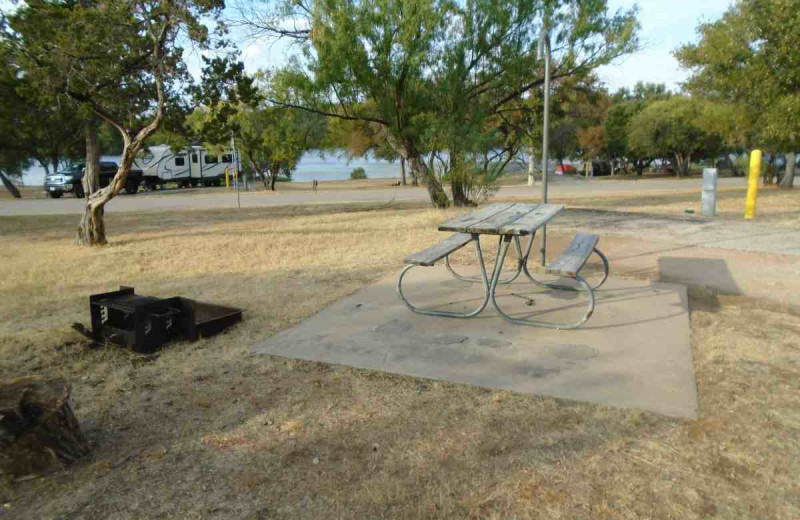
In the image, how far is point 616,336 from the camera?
4340 millimetres

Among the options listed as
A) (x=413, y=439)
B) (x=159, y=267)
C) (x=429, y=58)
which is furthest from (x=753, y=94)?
(x=413, y=439)

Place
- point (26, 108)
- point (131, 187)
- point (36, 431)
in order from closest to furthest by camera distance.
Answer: point (36, 431)
point (26, 108)
point (131, 187)

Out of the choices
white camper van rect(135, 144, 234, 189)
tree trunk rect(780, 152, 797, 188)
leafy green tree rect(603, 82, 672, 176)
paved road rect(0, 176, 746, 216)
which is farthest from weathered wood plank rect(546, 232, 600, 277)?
leafy green tree rect(603, 82, 672, 176)

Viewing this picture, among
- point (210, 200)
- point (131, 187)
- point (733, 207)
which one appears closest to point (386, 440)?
point (733, 207)

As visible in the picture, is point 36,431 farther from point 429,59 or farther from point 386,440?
point 429,59

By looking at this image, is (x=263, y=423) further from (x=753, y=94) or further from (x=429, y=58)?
(x=753, y=94)

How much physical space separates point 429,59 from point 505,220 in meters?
8.92

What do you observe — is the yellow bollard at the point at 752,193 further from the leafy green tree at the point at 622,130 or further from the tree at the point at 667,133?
the leafy green tree at the point at 622,130

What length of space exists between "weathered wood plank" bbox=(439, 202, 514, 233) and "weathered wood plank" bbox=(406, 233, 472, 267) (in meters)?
0.17

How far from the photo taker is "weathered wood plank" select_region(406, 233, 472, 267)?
4723mm

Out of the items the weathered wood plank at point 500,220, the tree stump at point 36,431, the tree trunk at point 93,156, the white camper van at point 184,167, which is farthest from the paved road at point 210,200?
the tree stump at point 36,431

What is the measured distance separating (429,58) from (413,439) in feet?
37.7

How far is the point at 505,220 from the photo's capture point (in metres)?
5.15

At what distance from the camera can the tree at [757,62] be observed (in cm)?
1503
